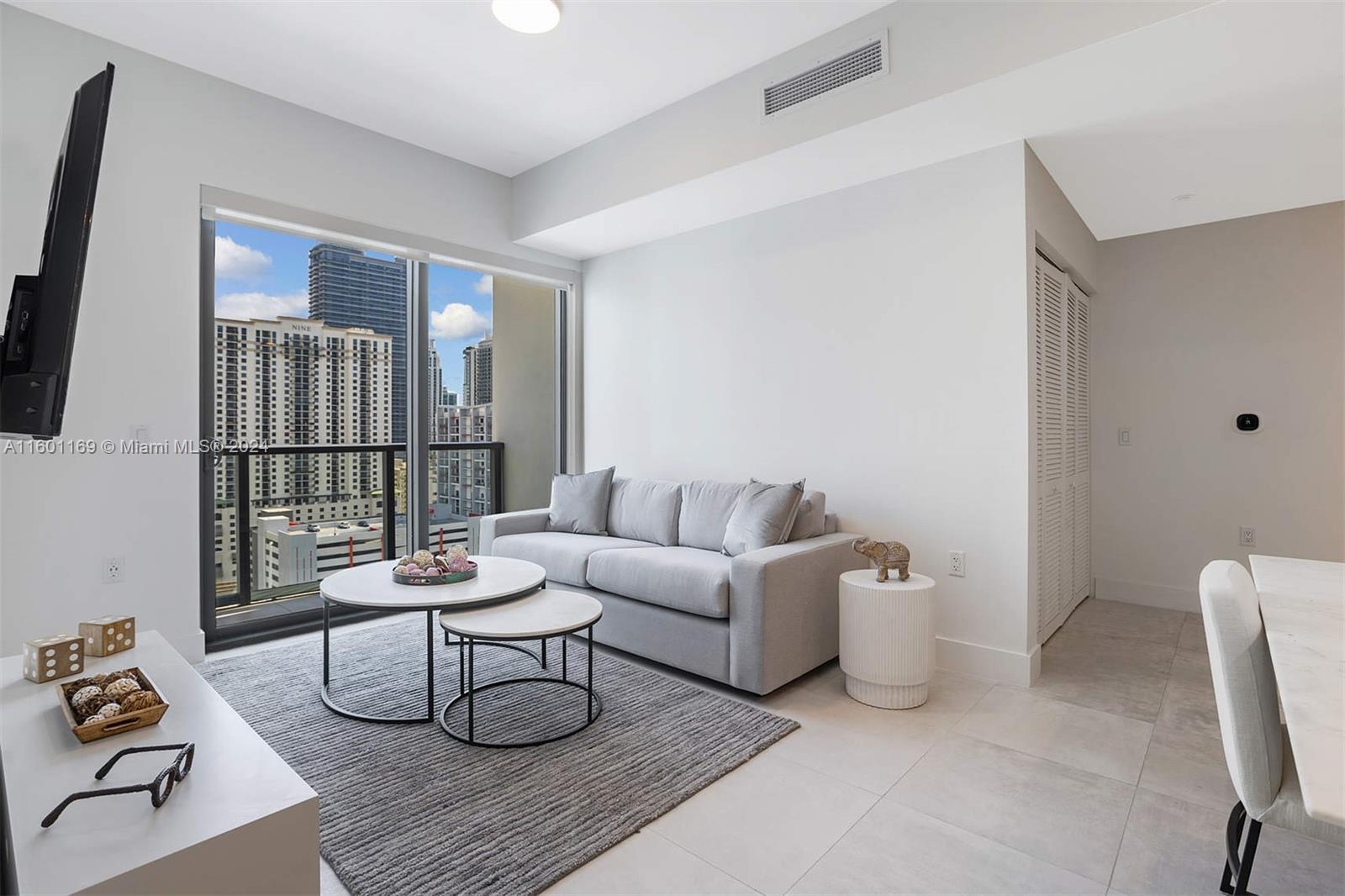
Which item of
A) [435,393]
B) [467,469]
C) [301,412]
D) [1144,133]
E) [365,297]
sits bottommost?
[467,469]

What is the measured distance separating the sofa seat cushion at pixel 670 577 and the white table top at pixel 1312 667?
175 cm

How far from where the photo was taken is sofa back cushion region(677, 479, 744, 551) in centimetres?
348

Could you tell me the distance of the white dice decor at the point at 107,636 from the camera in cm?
174

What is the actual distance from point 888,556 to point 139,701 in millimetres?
2437

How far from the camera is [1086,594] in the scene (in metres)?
4.48

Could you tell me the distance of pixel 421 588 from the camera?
8.41ft

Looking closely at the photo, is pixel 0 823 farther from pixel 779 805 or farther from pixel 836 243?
pixel 836 243

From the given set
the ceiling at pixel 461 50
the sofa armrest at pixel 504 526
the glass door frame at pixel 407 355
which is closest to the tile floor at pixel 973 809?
the sofa armrest at pixel 504 526

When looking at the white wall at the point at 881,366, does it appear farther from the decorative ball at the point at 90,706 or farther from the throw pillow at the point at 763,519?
the decorative ball at the point at 90,706

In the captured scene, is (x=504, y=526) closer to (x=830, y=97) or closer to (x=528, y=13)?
(x=528, y=13)

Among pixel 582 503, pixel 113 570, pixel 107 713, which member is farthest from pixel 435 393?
pixel 107 713

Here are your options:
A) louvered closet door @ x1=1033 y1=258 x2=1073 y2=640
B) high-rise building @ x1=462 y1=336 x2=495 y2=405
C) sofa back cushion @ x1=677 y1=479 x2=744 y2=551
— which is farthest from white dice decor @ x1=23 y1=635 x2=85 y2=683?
louvered closet door @ x1=1033 y1=258 x2=1073 y2=640

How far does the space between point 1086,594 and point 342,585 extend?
4.56 m

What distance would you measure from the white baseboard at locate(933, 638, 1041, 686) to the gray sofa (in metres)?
0.55
